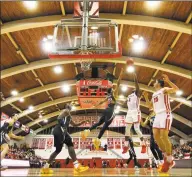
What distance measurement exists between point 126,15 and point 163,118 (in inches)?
311

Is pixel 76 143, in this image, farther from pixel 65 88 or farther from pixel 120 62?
pixel 120 62

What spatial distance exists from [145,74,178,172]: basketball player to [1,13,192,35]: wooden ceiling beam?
6.64 metres

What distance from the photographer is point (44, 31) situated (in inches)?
487

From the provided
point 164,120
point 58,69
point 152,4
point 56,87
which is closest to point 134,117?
point 164,120

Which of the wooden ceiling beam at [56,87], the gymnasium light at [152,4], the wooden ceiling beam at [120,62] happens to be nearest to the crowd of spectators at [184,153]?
the wooden ceiling beam at [56,87]

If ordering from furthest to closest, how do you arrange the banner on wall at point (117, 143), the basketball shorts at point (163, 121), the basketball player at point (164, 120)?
the banner on wall at point (117, 143) → the basketball shorts at point (163, 121) → the basketball player at point (164, 120)

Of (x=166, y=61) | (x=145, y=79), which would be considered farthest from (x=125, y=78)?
(x=166, y=61)

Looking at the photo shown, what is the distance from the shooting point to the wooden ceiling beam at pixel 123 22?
35.7 feet

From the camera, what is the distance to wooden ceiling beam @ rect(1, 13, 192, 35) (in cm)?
1087

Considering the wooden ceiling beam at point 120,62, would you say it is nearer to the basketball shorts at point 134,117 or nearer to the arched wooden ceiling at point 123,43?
the arched wooden ceiling at point 123,43

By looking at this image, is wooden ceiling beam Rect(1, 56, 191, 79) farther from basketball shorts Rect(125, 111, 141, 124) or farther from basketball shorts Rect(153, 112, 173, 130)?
basketball shorts Rect(153, 112, 173, 130)

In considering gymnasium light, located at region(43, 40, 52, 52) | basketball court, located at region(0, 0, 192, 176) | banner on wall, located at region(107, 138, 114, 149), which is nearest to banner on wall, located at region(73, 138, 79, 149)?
banner on wall, located at region(107, 138, 114, 149)

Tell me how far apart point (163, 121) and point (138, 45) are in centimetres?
956

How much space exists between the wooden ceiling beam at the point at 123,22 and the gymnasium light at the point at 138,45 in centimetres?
219
